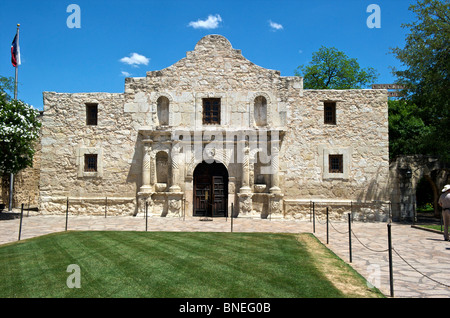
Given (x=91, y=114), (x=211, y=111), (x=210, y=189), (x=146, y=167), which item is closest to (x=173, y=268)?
(x=210, y=189)

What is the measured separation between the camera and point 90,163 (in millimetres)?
16062

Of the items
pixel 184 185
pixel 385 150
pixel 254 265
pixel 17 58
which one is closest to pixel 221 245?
pixel 254 265

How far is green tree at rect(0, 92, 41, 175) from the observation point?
13688mm

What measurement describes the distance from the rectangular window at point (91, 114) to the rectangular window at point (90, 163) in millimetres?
1616

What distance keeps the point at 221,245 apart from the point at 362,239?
15.3ft

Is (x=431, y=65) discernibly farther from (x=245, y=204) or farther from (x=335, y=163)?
(x=245, y=204)

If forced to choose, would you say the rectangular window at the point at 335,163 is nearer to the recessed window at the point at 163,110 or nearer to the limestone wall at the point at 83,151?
the recessed window at the point at 163,110

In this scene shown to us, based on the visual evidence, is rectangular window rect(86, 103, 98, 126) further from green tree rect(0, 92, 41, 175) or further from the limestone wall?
green tree rect(0, 92, 41, 175)

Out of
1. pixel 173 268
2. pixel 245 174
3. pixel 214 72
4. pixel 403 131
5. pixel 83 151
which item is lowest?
pixel 173 268

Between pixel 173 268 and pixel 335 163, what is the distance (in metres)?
11.3

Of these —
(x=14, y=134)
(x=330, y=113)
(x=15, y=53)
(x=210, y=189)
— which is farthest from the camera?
(x=15, y=53)

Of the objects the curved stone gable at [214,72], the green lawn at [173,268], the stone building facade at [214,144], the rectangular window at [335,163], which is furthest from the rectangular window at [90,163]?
the rectangular window at [335,163]

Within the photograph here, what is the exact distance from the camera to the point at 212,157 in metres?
15.4
